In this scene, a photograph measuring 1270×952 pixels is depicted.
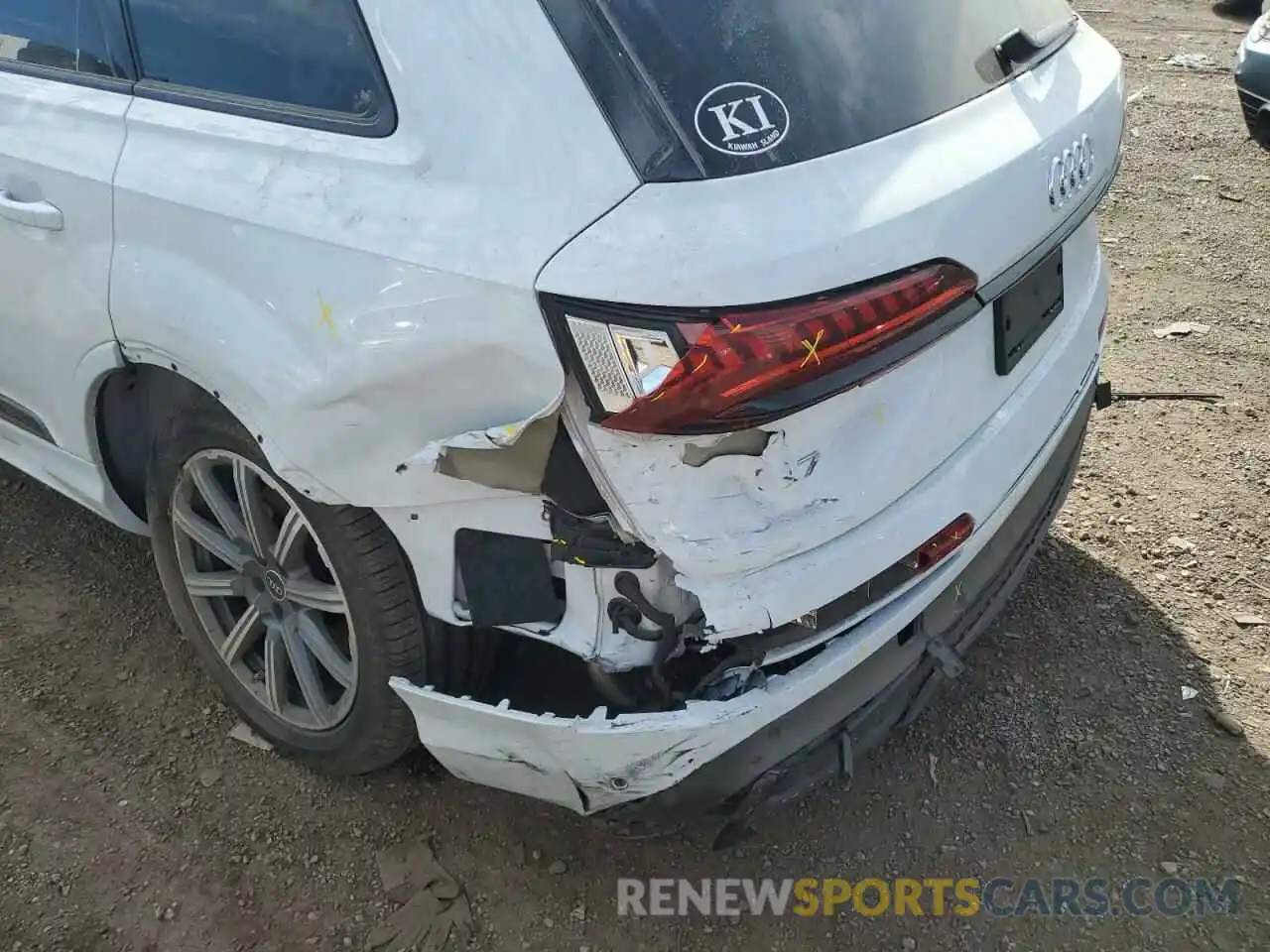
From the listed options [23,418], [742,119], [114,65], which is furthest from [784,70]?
[23,418]

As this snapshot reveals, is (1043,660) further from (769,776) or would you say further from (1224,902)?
(769,776)

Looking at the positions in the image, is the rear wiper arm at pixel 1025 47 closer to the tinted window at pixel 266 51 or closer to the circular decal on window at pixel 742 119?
the circular decal on window at pixel 742 119

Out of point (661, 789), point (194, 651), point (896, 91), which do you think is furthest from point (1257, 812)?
point (194, 651)

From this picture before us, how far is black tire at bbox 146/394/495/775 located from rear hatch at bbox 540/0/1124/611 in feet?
1.97

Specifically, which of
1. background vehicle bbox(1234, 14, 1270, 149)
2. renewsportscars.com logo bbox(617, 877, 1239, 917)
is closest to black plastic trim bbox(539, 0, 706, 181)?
renewsportscars.com logo bbox(617, 877, 1239, 917)

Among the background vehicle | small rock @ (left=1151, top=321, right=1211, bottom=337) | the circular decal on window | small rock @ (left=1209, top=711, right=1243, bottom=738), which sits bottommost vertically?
small rock @ (left=1151, top=321, right=1211, bottom=337)

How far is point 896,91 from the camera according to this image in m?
1.86

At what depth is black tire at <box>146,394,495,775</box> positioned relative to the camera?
2127 millimetres

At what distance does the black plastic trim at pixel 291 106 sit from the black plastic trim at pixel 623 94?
32 cm

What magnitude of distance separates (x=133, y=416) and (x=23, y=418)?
1.58 ft

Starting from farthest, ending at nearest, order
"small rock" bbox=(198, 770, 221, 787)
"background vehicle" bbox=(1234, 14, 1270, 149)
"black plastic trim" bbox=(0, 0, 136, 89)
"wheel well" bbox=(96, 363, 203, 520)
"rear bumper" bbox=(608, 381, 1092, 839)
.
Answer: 1. "background vehicle" bbox=(1234, 14, 1270, 149)
2. "small rock" bbox=(198, 770, 221, 787)
3. "wheel well" bbox=(96, 363, 203, 520)
4. "black plastic trim" bbox=(0, 0, 136, 89)
5. "rear bumper" bbox=(608, 381, 1092, 839)

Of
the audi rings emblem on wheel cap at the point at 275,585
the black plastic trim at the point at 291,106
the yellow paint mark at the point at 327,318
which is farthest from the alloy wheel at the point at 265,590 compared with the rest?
the black plastic trim at the point at 291,106

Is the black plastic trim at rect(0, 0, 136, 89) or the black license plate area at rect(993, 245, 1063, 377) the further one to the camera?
the black plastic trim at rect(0, 0, 136, 89)

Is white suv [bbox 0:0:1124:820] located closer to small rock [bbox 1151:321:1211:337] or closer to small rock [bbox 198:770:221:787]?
small rock [bbox 198:770:221:787]
